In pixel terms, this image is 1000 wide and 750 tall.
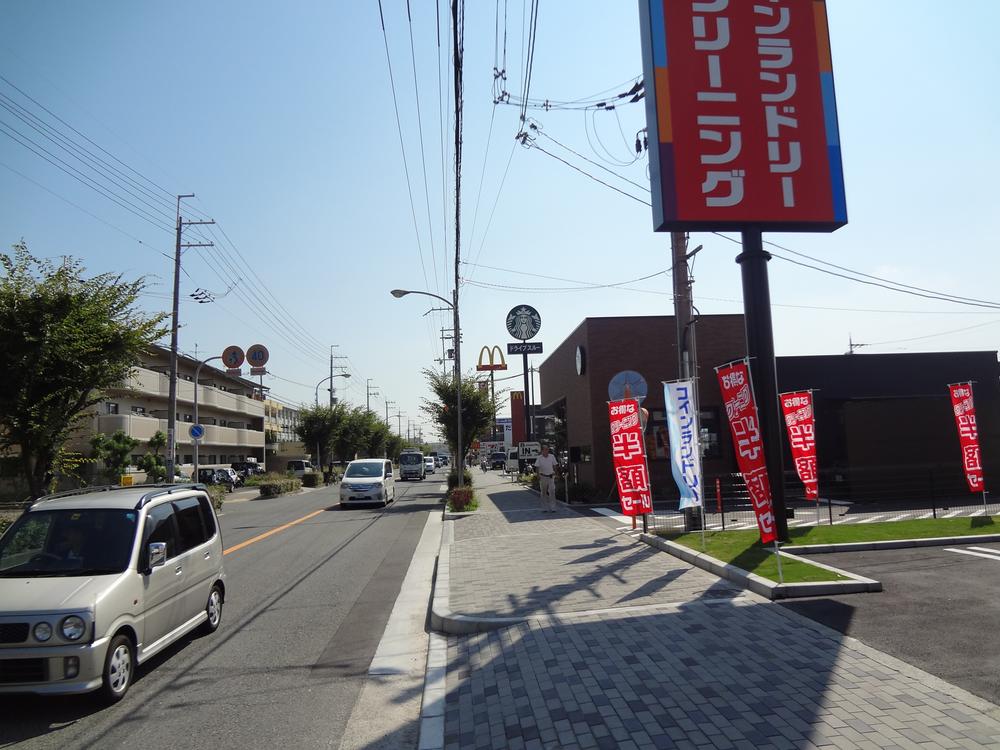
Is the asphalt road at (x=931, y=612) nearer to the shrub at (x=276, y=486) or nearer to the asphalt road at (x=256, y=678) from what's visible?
the asphalt road at (x=256, y=678)

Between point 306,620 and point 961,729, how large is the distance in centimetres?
654

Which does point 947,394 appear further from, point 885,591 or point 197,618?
point 197,618

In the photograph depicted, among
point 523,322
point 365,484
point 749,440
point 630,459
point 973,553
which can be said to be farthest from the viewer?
point 523,322

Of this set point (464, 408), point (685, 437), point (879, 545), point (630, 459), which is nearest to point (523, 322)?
point (464, 408)

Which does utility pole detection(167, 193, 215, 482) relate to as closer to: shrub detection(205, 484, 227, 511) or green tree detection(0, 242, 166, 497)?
shrub detection(205, 484, 227, 511)

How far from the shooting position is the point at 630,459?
44.0ft

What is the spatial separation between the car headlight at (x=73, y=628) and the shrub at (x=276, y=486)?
98.8 ft

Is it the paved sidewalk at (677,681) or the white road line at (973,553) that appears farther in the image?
the white road line at (973,553)

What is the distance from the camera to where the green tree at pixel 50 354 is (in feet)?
38.4

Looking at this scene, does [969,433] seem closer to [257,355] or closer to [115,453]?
[115,453]

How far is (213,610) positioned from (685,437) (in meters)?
7.81

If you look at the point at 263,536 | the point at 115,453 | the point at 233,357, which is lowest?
the point at 263,536

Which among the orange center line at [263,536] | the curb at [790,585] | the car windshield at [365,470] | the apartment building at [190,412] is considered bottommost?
the orange center line at [263,536]

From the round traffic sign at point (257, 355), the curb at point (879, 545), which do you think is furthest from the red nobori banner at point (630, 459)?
the round traffic sign at point (257, 355)
